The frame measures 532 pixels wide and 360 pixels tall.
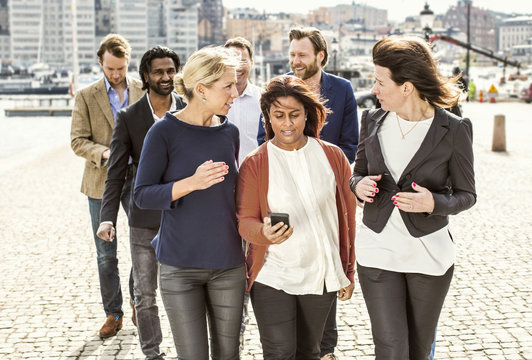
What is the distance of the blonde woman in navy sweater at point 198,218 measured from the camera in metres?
3.24

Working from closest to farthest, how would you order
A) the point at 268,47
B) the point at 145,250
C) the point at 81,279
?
the point at 145,250
the point at 81,279
the point at 268,47

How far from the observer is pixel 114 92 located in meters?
5.14

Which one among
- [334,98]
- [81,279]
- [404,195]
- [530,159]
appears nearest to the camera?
[404,195]

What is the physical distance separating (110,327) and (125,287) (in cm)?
147

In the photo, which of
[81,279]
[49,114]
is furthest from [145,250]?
[49,114]

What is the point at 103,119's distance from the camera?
5043mm

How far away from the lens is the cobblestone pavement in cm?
491

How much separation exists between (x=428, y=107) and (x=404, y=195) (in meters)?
0.54

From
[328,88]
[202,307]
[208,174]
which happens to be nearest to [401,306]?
[202,307]

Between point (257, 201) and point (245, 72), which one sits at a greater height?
point (245, 72)

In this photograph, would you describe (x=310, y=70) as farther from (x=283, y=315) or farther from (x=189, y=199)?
(x=283, y=315)

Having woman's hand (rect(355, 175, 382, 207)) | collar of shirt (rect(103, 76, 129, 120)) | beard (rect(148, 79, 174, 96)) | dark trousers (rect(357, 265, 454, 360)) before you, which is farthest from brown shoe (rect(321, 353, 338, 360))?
collar of shirt (rect(103, 76, 129, 120))

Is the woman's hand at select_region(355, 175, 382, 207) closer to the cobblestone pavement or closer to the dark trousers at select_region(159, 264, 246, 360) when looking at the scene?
the dark trousers at select_region(159, 264, 246, 360)

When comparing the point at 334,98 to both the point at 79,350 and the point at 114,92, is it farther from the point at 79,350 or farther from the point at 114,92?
the point at 79,350
